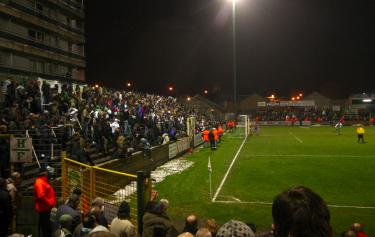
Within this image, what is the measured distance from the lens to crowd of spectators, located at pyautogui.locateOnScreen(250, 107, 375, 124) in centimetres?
8012

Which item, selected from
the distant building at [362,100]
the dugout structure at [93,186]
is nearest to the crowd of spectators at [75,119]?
the dugout structure at [93,186]

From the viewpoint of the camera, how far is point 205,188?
1709 centimetres

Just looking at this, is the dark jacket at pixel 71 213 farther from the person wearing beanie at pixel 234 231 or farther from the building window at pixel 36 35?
the building window at pixel 36 35

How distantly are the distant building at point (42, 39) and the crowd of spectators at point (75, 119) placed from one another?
1122 cm

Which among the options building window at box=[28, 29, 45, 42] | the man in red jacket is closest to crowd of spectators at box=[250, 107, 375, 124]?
building window at box=[28, 29, 45, 42]

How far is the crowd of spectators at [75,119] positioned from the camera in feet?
49.8

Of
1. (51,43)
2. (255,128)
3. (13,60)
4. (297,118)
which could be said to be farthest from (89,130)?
(297,118)

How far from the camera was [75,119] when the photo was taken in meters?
19.5

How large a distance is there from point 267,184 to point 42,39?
36.0 meters

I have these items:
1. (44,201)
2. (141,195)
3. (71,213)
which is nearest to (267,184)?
(44,201)

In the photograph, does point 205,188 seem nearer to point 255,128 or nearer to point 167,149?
point 167,149

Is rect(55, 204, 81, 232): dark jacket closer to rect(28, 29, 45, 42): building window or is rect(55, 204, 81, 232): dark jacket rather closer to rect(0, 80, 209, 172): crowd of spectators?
rect(0, 80, 209, 172): crowd of spectators

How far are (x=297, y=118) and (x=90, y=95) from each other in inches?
2512

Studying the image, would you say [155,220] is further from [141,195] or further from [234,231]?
[234,231]
